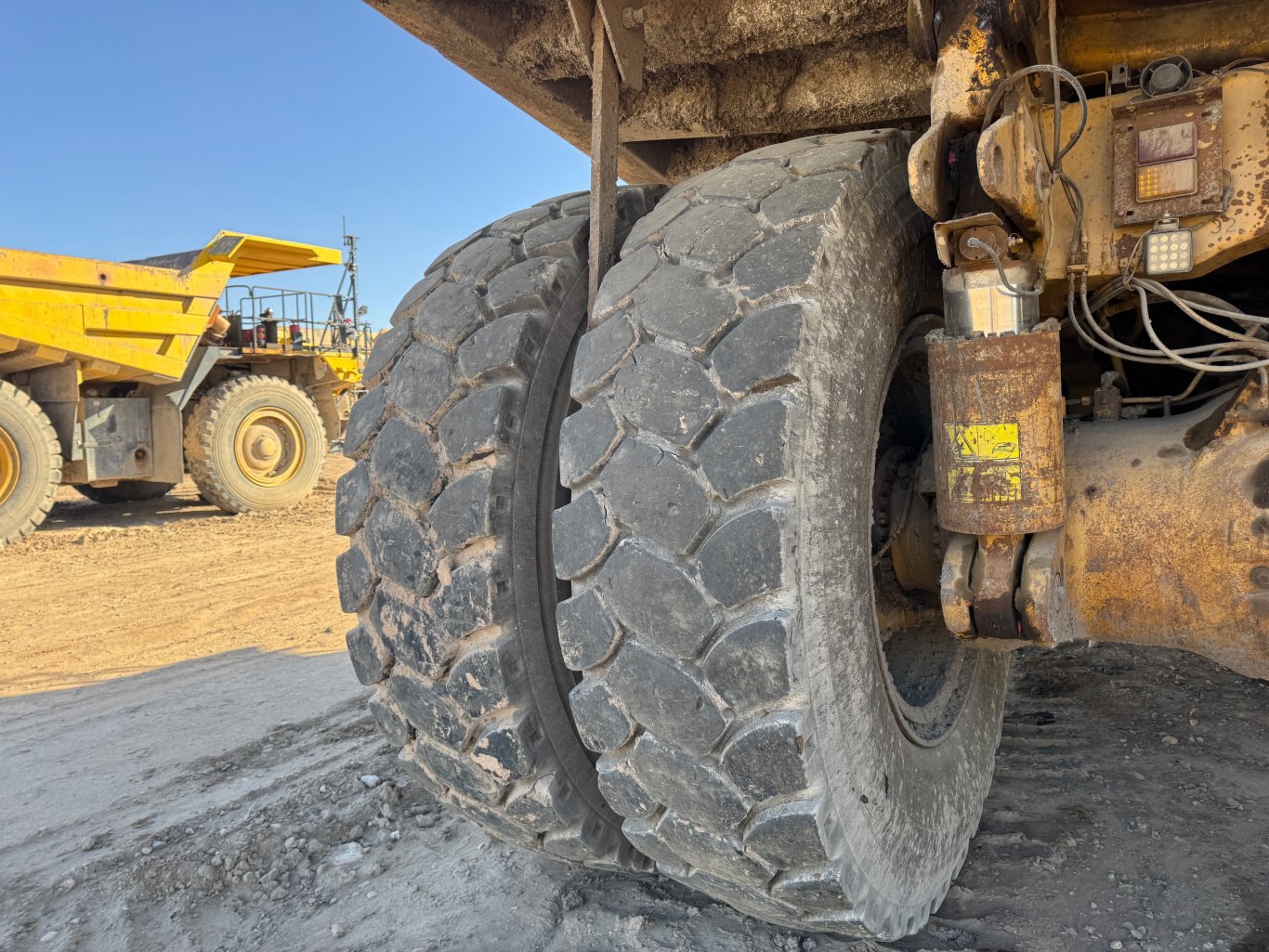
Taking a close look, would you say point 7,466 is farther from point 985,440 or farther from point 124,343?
point 985,440

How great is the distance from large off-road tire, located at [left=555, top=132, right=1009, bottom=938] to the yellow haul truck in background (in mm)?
9239

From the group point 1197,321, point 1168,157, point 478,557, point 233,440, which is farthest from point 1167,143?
point 233,440

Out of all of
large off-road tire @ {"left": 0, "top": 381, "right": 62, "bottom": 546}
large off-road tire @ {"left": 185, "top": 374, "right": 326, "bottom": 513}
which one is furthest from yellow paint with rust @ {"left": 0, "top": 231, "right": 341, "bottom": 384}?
large off-road tire @ {"left": 185, "top": 374, "right": 326, "bottom": 513}

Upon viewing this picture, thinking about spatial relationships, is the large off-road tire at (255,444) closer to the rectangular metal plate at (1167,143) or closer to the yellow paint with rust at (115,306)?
the yellow paint with rust at (115,306)

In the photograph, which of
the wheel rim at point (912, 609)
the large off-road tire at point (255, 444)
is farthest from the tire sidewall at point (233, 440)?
the wheel rim at point (912, 609)

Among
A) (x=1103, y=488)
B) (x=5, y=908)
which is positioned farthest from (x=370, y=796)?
(x=1103, y=488)

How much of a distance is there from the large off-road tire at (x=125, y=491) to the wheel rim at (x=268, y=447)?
1.27 metres

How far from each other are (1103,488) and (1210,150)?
2.06 feet

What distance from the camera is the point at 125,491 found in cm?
1141

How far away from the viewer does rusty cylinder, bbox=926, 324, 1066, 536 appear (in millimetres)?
1536

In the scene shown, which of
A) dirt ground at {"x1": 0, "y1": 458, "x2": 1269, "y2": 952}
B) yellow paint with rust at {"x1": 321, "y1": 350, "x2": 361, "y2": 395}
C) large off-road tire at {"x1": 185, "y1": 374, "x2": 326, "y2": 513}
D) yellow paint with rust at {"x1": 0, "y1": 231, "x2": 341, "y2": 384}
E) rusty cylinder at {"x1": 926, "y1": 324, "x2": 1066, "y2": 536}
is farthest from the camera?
yellow paint with rust at {"x1": 321, "y1": 350, "x2": 361, "y2": 395}

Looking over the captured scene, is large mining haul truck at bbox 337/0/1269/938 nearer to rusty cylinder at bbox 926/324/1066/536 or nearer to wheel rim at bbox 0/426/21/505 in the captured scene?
rusty cylinder at bbox 926/324/1066/536

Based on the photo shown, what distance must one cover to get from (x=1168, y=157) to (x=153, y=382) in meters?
10.5

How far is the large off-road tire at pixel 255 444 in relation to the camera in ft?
34.2
